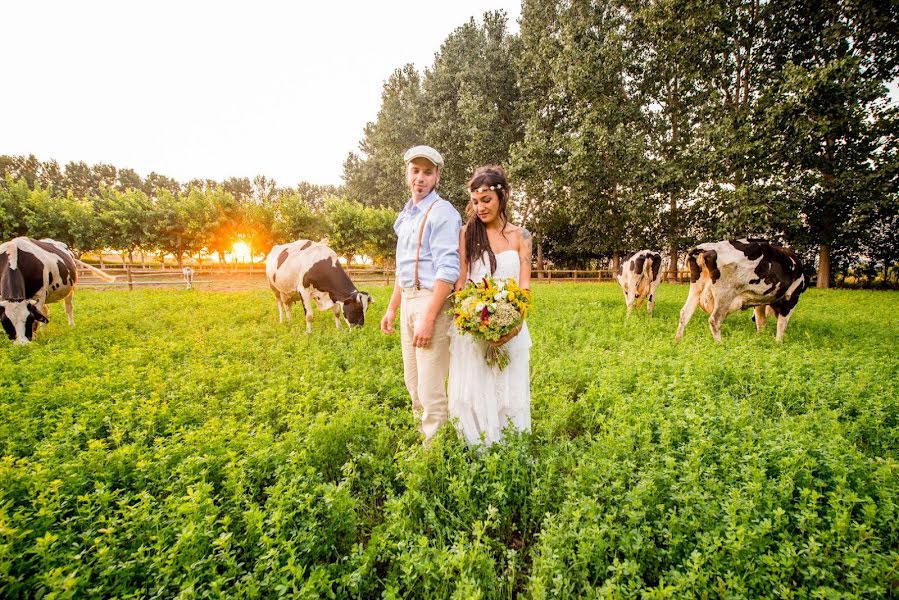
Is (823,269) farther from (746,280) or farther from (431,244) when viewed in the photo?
(431,244)

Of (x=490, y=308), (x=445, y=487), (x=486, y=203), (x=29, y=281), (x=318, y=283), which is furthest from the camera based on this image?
(x=318, y=283)

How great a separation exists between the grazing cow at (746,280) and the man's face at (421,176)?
7.48m

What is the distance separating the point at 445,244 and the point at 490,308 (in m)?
0.67

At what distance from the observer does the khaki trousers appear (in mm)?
3373

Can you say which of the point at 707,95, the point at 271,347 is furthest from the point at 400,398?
the point at 707,95

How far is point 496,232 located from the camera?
146 inches

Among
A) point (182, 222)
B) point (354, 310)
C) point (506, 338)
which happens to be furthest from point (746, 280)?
point (182, 222)

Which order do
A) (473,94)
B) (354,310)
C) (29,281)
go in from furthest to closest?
1. (473,94)
2. (354,310)
3. (29,281)

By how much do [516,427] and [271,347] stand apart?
557 centimetres

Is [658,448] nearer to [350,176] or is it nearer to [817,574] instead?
[817,574]

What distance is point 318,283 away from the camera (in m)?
10.1

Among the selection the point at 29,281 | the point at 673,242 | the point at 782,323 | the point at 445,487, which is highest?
the point at 673,242

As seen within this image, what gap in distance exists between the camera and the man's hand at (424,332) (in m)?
3.19

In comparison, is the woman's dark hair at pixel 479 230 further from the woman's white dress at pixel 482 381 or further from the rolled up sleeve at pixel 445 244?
the rolled up sleeve at pixel 445 244
